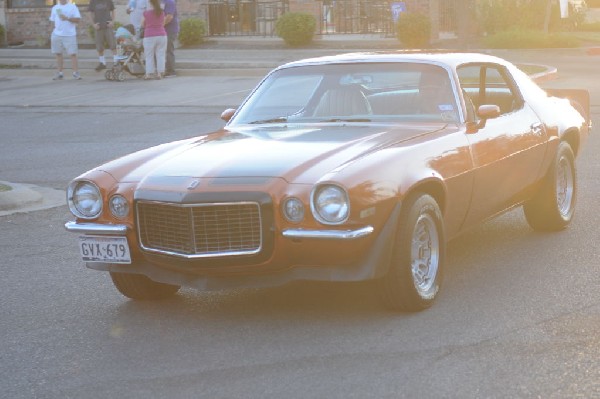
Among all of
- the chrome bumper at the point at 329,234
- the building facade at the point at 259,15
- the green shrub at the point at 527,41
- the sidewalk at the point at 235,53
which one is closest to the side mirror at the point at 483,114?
the chrome bumper at the point at 329,234

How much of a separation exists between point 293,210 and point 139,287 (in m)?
1.32

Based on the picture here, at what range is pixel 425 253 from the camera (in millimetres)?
6605

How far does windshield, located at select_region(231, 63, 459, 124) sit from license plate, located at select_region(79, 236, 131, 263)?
1642mm

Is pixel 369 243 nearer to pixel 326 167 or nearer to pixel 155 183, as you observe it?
pixel 326 167

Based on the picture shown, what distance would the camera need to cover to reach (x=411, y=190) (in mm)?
6414

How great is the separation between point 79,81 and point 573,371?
72.9 ft

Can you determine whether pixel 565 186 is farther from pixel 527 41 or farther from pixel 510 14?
pixel 510 14

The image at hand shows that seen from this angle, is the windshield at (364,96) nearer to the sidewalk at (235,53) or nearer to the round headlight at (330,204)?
the round headlight at (330,204)

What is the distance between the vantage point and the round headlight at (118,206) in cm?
646

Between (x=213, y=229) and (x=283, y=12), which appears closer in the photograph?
(x=213, y=229)

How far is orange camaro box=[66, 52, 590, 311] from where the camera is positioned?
20.0 feet

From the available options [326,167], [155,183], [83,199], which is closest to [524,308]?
[326,167]

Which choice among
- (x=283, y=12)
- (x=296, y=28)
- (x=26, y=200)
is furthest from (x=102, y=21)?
(x=26, y=200)

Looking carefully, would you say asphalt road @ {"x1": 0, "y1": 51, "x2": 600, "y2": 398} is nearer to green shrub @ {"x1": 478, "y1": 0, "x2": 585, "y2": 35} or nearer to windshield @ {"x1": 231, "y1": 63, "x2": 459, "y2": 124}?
windshield @ {"x1": 231, "y1": 63, "x2": 459, "y2": 124}
